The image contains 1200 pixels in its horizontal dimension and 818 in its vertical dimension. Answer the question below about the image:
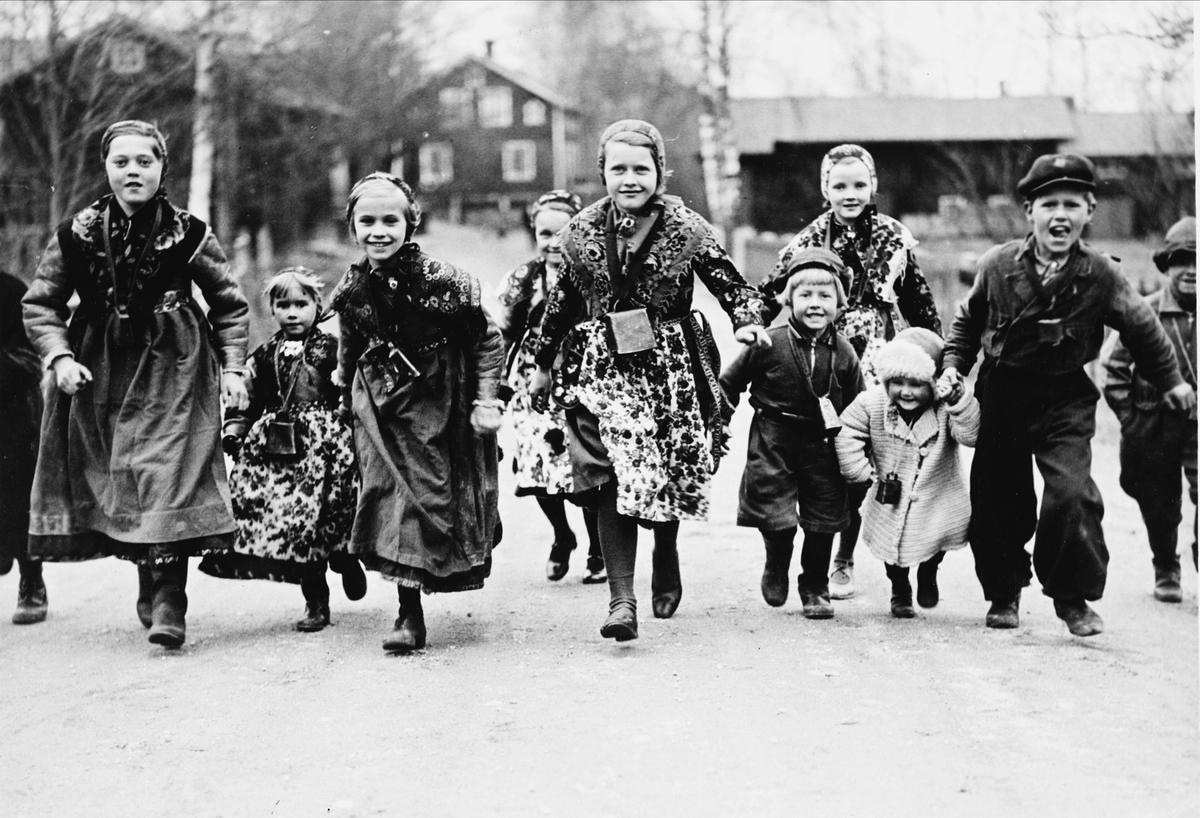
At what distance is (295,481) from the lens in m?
6.01

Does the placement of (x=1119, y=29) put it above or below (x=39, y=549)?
above

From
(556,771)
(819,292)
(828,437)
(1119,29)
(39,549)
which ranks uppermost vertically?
(1119,29)

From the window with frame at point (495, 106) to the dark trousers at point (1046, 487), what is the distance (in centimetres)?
1713

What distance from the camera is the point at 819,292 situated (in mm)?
6016

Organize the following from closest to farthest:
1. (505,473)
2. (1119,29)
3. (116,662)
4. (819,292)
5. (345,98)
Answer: (116,662) < (819,292) < (1119,29) < (505,473) < (345,98)

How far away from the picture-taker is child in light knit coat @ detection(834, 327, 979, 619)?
593 cm

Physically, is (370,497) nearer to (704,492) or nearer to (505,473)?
(704,492)

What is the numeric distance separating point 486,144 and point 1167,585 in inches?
883

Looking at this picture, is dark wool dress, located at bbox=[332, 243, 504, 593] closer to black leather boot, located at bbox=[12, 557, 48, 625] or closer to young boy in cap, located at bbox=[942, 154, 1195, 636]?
black leather boot, located at bbox=[12, 557, 48, 625]

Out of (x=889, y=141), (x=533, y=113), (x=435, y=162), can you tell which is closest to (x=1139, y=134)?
(x=889, y=141)

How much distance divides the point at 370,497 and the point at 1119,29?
17.5ft

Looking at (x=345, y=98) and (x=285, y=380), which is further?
(x=345, y=98)

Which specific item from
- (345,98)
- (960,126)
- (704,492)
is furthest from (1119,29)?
(960,126)

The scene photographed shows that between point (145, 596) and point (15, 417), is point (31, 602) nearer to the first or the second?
point (145, 596)
